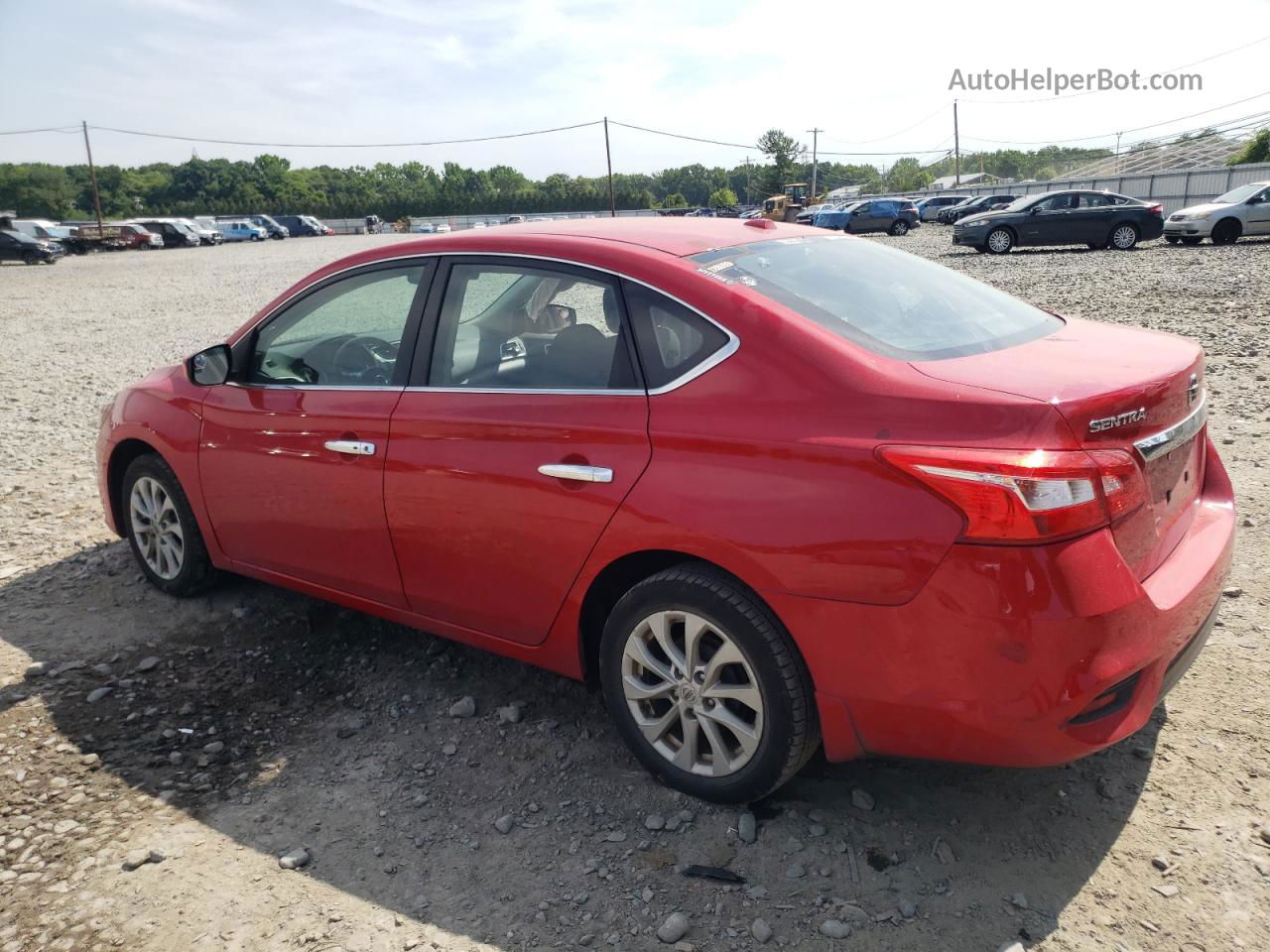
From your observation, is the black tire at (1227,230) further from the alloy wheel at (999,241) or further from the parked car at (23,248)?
the parked car at (23,248)

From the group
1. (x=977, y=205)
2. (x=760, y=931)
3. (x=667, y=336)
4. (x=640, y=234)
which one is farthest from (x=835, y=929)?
(x=977, y=205)

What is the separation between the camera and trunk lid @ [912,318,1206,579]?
236 centimetres

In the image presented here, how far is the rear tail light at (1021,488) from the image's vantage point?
2.23 metres

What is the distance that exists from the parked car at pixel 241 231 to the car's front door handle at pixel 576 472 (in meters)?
69.3

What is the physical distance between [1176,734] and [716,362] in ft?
6.51

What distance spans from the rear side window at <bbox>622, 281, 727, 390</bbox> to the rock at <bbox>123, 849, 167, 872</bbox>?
6.68 feet

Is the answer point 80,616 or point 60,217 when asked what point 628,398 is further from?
point 60,217

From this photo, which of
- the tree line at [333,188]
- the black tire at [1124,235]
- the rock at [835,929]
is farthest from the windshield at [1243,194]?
the tree line at [333,188]

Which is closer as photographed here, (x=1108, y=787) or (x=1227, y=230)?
(x=1108, y=787)

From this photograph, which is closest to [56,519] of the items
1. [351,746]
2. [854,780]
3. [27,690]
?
[27,690]

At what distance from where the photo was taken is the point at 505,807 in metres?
3.06

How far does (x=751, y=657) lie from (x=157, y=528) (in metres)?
3.30

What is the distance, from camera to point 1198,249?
2077 centimetres

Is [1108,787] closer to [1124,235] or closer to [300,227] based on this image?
[1124,235]
